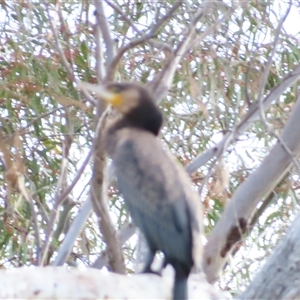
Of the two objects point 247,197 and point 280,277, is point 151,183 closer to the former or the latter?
point 280,277

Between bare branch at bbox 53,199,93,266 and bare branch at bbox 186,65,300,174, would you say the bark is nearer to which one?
bare branch at bbox 186,65,300,174

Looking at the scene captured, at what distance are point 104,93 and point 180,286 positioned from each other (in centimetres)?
52

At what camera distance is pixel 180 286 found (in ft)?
6.66

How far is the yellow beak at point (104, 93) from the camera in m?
2.21

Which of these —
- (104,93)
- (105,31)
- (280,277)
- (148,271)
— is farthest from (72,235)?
(280,277)

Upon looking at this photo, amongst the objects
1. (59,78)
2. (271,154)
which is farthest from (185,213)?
(59,78)

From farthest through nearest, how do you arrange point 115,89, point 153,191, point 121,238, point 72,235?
1. point 121,238
2. point 72,235
3. point 115,89
4. point 153,191

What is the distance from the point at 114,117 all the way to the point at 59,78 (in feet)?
2.74

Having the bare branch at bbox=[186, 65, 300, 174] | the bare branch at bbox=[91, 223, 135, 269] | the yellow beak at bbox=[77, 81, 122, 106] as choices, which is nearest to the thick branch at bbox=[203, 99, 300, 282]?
the bare branch at bbox=[186, 65, 300, 174]

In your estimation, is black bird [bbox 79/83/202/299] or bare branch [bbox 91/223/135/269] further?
bare branch [bbox 91/223/135/269]

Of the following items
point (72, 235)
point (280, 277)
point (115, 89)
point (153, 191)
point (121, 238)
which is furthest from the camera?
point (121, 238)

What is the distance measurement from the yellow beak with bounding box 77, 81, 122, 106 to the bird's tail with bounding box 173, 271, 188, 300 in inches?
18.5

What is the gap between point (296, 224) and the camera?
2066 mm

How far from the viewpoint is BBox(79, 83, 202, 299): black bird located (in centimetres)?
213
